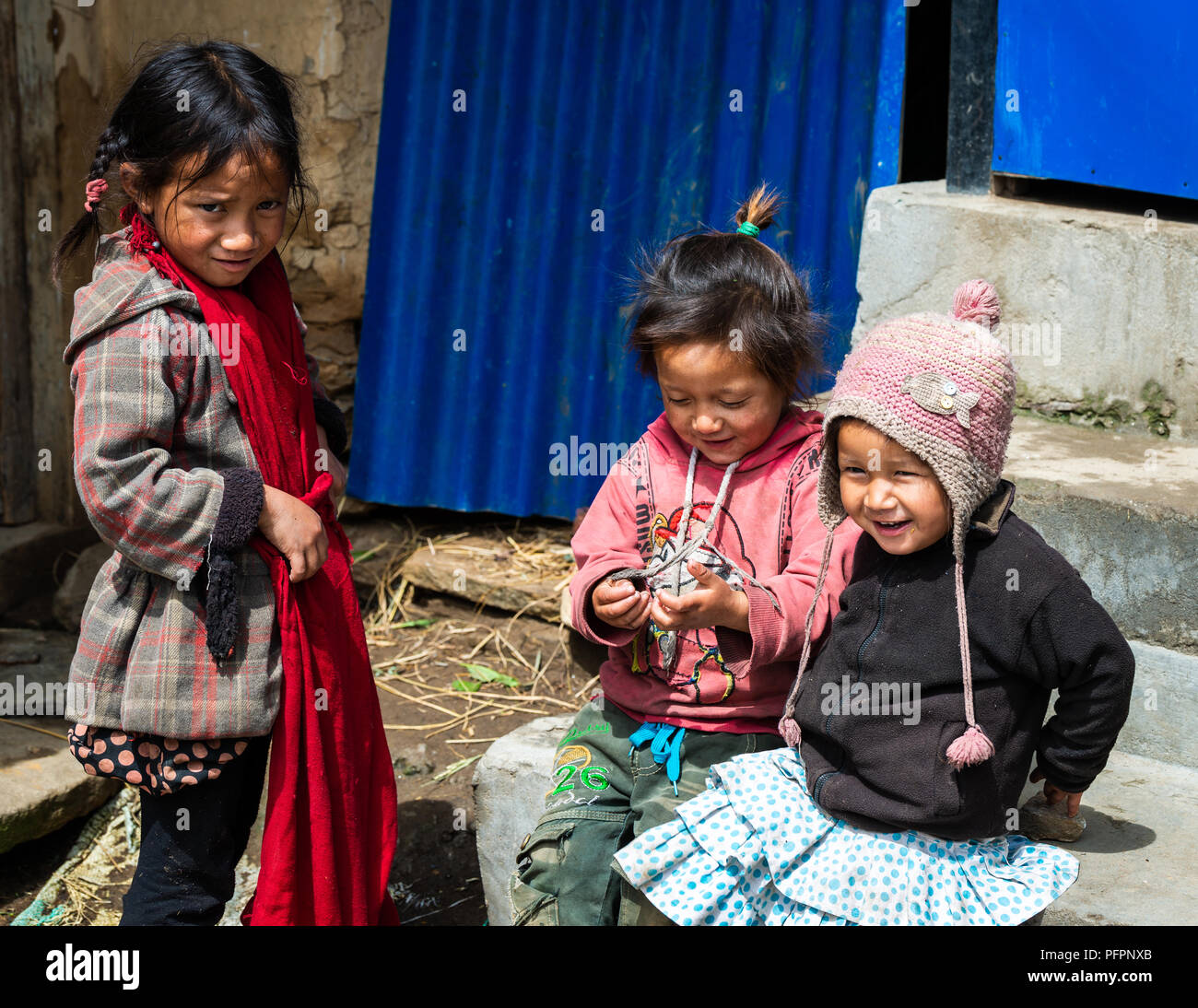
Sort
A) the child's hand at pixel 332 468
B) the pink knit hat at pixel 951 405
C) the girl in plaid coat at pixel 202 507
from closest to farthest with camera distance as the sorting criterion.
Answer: the pink knit hat at pixel 951 405 < the girl in plaid coat at pixel 202 507 < the child's hand at pixel 332 468

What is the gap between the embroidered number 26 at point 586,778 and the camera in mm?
2422

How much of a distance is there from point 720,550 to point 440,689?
7.63 ft

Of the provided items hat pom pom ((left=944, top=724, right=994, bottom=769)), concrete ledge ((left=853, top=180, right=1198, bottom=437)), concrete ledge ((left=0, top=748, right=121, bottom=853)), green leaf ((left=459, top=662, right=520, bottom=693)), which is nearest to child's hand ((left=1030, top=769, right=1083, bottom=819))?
hat pom pom ((left=944, top=724, right=994, bottom=769))

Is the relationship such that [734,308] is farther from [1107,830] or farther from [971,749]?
[1107,830]

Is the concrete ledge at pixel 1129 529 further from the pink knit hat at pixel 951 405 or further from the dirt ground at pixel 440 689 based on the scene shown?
the dirt ground at pixel 440 689

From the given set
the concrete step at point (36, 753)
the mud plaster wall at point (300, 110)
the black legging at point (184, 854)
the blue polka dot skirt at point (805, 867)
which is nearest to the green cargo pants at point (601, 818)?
the blue polka dot skirt at point (805, 867)

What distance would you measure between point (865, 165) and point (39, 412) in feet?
11.4

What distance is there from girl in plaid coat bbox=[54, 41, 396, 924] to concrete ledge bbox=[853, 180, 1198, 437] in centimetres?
191

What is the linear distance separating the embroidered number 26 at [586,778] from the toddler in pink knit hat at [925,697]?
276mm

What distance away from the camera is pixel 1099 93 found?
329 cm

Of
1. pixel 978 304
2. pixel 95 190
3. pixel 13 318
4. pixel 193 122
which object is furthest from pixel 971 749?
pixel 13 318

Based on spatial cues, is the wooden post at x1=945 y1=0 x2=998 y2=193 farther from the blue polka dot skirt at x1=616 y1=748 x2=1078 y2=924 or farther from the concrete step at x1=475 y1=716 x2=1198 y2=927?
the blue polka dot skirt at x1=616 y1=748 x2=1078 y2=924

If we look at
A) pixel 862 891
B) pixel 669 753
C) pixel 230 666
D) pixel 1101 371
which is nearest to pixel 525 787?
pixel 669 753

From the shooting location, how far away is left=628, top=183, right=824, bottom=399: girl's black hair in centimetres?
229
